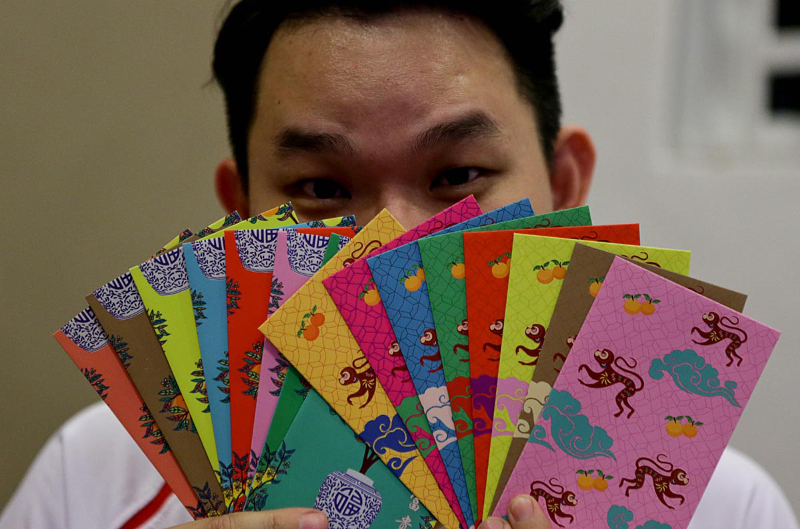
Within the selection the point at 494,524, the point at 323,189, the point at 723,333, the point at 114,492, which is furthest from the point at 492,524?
the point at 114,492

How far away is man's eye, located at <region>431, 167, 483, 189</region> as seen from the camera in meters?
1.14

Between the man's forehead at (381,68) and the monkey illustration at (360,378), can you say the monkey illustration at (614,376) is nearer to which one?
the monkey illustration at (360,378)

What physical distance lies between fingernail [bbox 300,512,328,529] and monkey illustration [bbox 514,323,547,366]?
0.30 m

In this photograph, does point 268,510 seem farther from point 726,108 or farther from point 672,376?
point 726,108

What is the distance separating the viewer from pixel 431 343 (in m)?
0.81

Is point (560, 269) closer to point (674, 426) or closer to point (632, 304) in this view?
point (632, 304)

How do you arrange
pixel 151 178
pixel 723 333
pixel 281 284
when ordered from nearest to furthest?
pixel 723 333 < pixel 281 284 < pixel 151 178

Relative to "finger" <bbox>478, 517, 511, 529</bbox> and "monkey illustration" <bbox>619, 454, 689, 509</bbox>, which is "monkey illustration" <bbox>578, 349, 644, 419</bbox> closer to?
"monkey illustration" <bbox>619, 454, 689, 509</bbox>

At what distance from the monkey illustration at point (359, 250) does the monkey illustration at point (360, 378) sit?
0.41 feet

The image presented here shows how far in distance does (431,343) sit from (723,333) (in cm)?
34

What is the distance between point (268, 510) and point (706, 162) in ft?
6.43

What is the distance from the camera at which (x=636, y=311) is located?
0.73 metres

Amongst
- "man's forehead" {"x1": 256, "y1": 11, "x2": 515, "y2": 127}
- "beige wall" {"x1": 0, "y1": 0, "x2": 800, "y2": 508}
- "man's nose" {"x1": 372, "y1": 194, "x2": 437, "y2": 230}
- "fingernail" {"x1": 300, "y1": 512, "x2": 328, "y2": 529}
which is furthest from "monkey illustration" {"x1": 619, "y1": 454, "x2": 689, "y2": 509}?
"beige wall" {"x1": 0, "y1": 0, "x2": 800, "y2": 508}

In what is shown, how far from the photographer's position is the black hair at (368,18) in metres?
1.22
